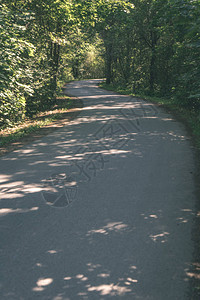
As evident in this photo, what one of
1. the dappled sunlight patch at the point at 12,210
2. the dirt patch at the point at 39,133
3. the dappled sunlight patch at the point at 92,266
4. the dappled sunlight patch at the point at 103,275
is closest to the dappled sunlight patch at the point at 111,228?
the dappled sunlight patch at the point at 92,266

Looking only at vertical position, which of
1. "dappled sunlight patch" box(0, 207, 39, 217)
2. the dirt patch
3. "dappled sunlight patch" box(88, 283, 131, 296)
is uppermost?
the dirt patch

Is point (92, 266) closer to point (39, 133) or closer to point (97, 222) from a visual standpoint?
point (97, 222)

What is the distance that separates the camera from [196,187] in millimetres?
5480

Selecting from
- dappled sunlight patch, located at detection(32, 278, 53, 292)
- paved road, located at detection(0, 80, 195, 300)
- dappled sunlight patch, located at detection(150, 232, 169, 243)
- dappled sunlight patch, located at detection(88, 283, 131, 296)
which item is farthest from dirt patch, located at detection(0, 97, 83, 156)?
dappled sunlight patch, located at detection(88, 283, 131, 296)

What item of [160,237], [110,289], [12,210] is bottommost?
[110,289]

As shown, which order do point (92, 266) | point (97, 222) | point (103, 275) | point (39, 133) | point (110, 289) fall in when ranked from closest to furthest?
1. point (110, 289)
2. point (103, 275)
3. point (92, 266)
4. point (97, 222)
5. point (39, 133)

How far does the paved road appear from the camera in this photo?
3.07 metres

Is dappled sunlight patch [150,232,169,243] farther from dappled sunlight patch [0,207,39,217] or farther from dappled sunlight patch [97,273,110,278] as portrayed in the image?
dappled sunlight patch [0,207,39,217]

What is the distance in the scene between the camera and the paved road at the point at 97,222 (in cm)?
307

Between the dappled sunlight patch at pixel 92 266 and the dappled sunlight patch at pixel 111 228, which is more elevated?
the dappled sunlight patch at pixel 111 228

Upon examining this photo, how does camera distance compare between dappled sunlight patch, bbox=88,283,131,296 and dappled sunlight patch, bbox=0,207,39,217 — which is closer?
dappled sunlight patch, bbox=88,283,131,296

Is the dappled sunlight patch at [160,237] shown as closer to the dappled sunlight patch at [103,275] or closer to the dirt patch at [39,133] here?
the dappled sunlight patch at [103,275]

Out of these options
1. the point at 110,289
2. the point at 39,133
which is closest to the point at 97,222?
the point at 110,289

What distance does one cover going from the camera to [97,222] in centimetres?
429
